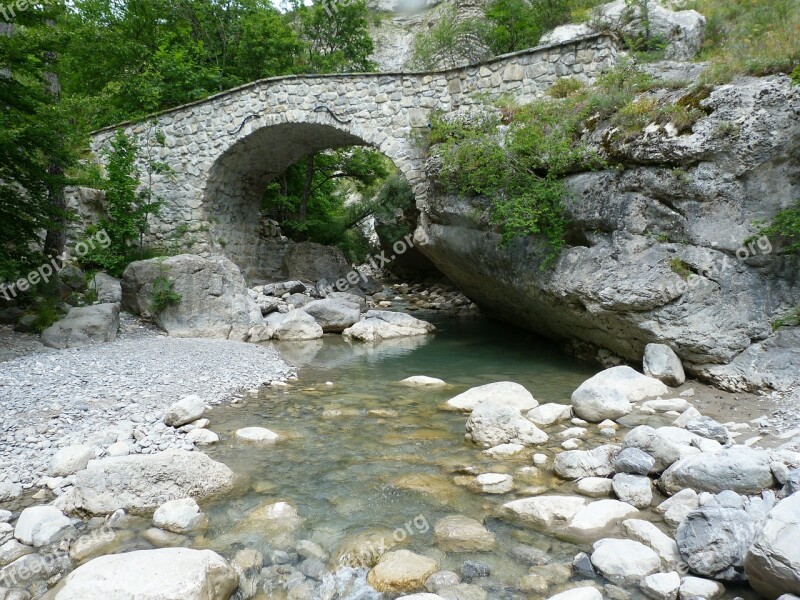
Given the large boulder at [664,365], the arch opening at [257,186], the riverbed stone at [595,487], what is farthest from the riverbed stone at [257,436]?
the arch opening at [257,186]

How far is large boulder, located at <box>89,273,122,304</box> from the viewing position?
380 inches

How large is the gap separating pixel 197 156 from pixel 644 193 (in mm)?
9907

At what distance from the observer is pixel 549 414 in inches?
191

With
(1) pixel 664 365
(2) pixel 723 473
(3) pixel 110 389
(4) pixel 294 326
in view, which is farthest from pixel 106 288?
→ (2) pixel 723 473

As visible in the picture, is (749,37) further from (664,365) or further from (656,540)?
(656,540)

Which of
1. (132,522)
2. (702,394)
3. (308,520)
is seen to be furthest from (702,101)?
(132,522)

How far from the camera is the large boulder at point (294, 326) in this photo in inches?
379

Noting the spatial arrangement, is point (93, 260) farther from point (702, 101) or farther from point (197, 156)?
point (702, 101)

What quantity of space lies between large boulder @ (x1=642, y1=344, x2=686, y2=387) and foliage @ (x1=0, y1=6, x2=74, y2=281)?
24.2 ft

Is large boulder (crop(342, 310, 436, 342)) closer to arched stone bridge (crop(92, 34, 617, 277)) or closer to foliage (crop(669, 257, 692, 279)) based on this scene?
arched stone bridge (crop(92, 34, 617, 277))

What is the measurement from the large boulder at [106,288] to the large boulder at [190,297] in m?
0.81

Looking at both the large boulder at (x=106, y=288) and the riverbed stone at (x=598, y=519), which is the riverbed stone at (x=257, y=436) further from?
the large boulder at (x=106, y=288)

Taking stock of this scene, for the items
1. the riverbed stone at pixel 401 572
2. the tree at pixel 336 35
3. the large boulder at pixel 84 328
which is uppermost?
the tree at pixel 336 35

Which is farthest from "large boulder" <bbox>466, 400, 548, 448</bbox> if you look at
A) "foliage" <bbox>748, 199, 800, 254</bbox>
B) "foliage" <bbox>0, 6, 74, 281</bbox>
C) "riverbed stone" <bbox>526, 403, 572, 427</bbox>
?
"foliage" <bbox>0, 6, 74, 281</bbox>
